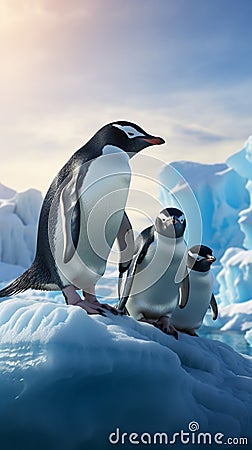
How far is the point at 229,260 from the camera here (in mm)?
6371

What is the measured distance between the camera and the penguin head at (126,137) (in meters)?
1.67

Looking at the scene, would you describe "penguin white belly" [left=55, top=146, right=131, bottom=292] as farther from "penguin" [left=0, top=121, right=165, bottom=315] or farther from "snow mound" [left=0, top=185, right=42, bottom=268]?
"snow mound" [left=0, top=185, right=42, bottom=268]

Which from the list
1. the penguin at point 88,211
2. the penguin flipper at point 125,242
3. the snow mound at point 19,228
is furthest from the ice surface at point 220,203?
the penguin at point 88,211

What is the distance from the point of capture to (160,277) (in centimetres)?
173

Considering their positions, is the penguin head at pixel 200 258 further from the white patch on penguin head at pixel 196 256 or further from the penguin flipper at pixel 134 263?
the penguin flipper at pixel 134 263

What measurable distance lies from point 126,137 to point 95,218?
25cm

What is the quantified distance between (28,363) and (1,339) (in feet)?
0.34

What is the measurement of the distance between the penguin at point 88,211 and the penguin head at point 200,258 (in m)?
0.47

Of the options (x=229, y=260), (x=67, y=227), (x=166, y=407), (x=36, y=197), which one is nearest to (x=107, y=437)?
(x=166, y=407)

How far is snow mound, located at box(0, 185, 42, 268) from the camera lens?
10656 millimetres

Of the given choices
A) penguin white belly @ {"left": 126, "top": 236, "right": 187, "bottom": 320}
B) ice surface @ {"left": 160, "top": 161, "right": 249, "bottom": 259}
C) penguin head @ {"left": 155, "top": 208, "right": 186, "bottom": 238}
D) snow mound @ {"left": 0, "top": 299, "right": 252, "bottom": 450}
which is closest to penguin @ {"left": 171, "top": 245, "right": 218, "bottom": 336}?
penguin white belly @ {"left": 126, "top": 236, "right": 187, "bottom": 320}

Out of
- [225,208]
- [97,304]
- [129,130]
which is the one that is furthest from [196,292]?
[225,208]

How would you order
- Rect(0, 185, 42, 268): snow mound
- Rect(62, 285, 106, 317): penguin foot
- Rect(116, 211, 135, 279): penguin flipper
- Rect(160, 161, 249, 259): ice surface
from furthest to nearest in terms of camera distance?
1. Rect(0, 185, 42, 268): snow mound
2. Rect(160, 161, 249, 259): ice surface
3. Rect(116, 211, 135, 279): penguin flipper
4. Rect(62, 285, 106, 317): penguin foot

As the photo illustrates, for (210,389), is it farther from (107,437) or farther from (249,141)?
(249,141)
